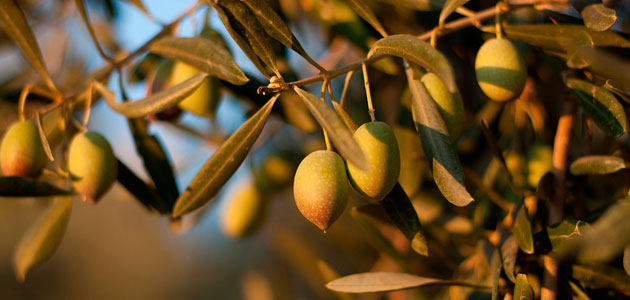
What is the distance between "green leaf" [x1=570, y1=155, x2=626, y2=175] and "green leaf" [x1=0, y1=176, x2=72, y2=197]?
0.77 m

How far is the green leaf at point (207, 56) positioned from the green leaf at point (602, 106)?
17.6 inches

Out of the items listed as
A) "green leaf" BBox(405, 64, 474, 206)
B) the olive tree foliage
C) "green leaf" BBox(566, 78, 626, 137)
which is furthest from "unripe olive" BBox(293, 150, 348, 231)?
"green leaf" BBox(566, 78, 626, 137)

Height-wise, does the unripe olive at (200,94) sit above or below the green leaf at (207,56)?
below

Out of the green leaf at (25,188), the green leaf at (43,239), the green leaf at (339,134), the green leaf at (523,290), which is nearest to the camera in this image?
the green leaf at (339,134)

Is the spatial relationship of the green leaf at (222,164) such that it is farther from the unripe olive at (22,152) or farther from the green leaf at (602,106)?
the green leaf at (602,106)

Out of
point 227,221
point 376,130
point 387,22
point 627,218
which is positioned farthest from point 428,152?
point 227,221

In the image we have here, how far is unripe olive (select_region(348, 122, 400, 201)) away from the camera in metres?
0.61

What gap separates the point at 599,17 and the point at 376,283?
45 cm

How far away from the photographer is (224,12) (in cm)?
66

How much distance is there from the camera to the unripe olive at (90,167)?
2.51 feet

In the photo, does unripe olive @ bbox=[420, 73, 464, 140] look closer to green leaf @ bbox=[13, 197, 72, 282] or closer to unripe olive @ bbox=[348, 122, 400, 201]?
unripe olive @ bbox=[348, 122, 400, 201]

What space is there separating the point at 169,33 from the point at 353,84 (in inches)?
27.4

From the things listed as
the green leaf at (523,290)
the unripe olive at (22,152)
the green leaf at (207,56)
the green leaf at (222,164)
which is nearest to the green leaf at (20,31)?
the unripe olive at (22,152)

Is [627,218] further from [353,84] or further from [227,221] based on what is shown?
[353,84]
